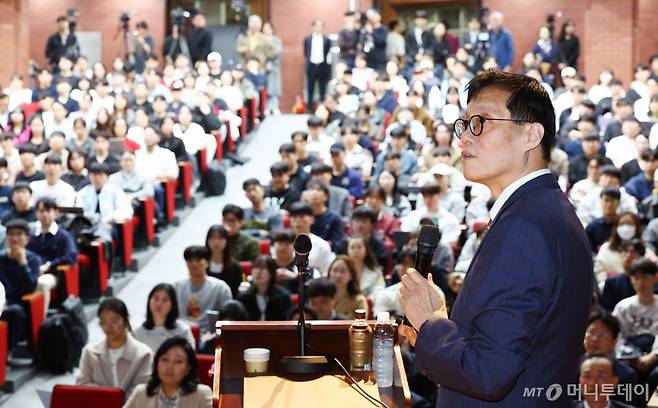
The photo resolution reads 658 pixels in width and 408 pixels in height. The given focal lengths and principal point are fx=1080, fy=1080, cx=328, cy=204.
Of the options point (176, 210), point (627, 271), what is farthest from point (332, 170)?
point (627, 271)

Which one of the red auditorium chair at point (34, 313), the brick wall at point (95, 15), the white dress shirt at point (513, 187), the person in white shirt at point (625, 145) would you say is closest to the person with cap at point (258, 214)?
the red auditorium chair at point (34, 313)

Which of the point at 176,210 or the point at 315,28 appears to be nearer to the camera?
the point at 176,210

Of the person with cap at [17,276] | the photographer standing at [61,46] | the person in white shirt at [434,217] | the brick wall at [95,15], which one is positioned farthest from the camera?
the brick wall at [95,15]

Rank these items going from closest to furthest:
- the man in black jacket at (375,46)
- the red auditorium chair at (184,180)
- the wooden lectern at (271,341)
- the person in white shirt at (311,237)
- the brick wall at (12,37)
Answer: the wooden lectern at (271,341) < the person in white shirt at (311,237) < the red auditorium chair at (184,180) < the man in black jacket at (375,46) < the brick wall at (12,37)

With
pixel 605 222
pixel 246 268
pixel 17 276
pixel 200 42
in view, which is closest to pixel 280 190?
pixel 246 268

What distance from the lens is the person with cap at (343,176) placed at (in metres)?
9.84

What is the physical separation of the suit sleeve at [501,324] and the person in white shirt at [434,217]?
6.08 meters

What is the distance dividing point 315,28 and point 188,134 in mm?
4950

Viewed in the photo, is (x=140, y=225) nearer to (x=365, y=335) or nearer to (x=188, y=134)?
(x=188, y=134)

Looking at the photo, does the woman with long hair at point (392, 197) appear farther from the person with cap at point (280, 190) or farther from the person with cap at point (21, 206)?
the person with cap at point (21, 206)

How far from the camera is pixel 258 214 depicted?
8.71m

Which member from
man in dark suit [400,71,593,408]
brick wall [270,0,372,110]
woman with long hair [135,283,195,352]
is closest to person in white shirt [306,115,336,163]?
woman with long hair [135,283,195,352]

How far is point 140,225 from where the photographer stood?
9.00 m

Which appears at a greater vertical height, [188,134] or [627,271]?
[188,134]
